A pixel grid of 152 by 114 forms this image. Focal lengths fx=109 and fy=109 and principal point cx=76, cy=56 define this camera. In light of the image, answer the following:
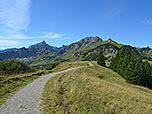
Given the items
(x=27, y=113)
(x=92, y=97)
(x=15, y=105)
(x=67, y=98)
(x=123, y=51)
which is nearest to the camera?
(x=27, y=113)

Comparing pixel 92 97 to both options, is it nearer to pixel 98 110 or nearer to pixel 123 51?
pixel 98 110

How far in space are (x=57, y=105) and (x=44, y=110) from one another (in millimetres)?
1939

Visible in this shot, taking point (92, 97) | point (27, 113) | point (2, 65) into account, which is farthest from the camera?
point (2, 65)

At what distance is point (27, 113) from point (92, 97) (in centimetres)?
761

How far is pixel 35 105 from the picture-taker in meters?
12.1

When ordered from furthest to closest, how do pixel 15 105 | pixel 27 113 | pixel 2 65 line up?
1. pixel 2 65
2. pixel 15 105
3. pixel 27 113

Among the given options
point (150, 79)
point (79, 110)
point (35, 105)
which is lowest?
point (150, 79)

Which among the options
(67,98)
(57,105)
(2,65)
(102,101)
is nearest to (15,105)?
(57,105)

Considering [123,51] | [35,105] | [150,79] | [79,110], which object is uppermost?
[123,51]

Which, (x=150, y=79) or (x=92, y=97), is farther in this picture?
(x=150, y=79)

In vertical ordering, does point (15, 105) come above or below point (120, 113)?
above

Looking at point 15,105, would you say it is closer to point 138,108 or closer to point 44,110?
point 44,110

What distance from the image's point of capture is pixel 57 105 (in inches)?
501

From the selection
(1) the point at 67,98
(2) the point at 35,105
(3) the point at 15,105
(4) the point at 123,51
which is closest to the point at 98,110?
(1) the point at 67,98
